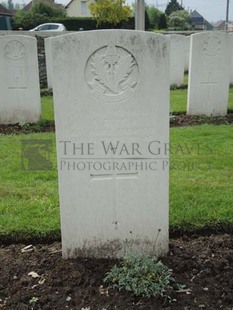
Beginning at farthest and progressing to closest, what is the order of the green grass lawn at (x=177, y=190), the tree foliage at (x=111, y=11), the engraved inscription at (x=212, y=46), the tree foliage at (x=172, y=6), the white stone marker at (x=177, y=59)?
the tree foliage at (x=172, y=6) < the tree foliage at (x=111, y=11) < the white stone marker at (x=177, y=59) < the engraved inscription at (x=212, y=46) < the green grass lawn at (x=177, y=190)

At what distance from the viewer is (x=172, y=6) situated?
221 ft

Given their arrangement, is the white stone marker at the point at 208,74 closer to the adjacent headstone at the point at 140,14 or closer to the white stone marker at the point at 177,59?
the adjacent headstone at the point at 140,14

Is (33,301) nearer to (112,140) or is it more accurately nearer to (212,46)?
(112,140)

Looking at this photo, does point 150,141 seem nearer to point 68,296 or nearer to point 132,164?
point 132,164

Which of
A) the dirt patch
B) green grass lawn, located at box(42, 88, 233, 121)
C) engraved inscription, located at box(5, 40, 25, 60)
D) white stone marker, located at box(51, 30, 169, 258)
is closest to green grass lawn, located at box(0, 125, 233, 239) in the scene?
the dirt patch

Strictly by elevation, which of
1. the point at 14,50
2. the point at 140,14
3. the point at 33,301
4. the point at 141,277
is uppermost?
the point at 140,14

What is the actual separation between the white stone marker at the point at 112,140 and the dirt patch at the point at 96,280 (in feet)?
0.60

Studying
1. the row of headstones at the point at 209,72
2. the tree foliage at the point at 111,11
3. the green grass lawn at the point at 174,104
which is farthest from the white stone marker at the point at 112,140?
the tree foliage at the point at 111,11

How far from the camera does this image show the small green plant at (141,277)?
2510mm

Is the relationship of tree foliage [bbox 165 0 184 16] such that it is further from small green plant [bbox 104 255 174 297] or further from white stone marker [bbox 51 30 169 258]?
small green plant [bbox 104 255 174 297]

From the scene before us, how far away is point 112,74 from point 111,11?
29530 mm

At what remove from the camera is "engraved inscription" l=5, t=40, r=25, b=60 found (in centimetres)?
753

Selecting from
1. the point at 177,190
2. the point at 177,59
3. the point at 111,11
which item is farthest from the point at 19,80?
the point at 111,11

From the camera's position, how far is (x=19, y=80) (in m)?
7.71
